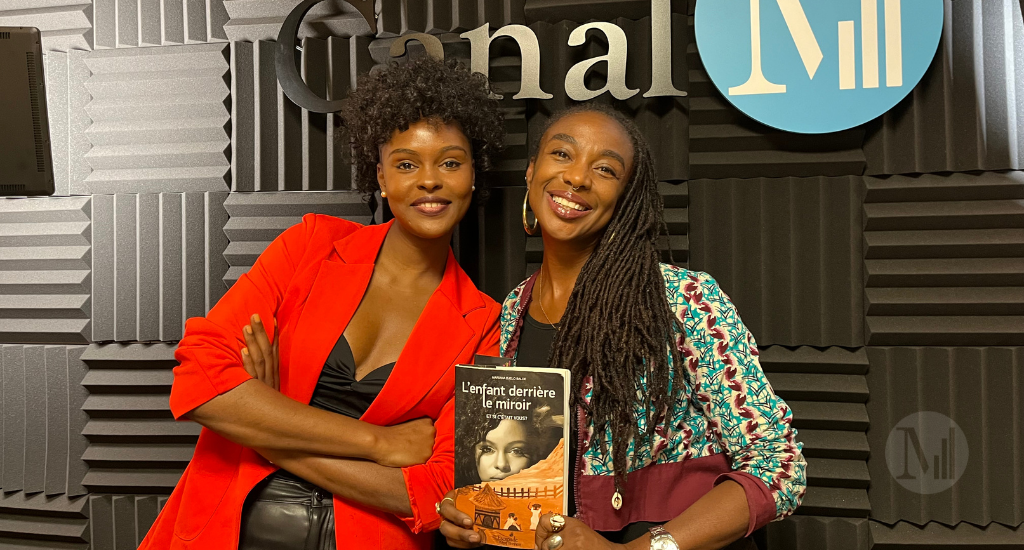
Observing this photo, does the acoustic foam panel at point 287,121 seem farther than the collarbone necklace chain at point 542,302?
Yes

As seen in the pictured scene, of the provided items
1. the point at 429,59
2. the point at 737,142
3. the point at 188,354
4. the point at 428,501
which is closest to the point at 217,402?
the point at 188,354

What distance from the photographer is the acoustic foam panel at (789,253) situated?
233 cm

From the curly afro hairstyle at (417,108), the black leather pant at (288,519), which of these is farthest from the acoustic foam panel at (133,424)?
the curly afro hairstyle at (417,108)

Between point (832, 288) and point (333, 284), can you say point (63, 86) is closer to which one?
point (333, 284)

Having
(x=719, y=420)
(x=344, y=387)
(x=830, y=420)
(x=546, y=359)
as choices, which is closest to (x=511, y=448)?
(x=546, y=359)

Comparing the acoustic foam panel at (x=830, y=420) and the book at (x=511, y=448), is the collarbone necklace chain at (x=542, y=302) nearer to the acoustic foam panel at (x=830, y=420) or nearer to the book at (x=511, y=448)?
the book at (x=511, y=448)

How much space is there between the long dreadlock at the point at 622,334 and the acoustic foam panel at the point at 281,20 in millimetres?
1472

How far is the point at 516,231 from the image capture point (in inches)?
98.8

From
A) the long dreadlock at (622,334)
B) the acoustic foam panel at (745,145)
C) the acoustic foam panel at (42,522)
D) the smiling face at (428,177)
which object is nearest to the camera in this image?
the long dreadlock at (622,334)

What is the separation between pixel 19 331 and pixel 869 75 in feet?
11.6

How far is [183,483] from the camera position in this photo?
197 centimetres

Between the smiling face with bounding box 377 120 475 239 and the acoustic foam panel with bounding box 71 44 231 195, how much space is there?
1052 mm

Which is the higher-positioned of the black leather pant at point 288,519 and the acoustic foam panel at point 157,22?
the acoustic foam panel at point 157,22

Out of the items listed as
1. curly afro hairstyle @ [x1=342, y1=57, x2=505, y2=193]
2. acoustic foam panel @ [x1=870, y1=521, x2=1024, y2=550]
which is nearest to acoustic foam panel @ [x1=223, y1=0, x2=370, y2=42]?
curly afro hairstyle @ [x1=342, y1=57, x2=505, y2=193]
